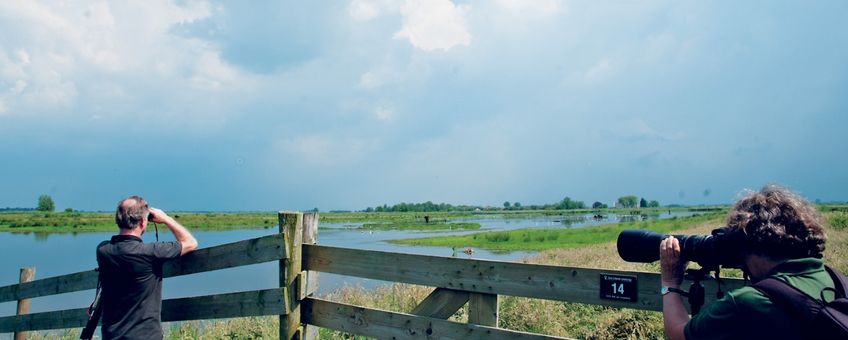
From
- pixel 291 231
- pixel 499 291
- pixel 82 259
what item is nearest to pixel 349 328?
pixel 291 231

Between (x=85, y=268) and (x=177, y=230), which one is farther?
(x=85, y=268)

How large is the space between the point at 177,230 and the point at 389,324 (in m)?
1.61

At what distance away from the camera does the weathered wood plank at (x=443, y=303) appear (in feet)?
11.1

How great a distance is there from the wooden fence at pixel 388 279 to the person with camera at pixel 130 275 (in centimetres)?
48

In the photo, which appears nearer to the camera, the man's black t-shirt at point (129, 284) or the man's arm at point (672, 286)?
the man's arm at point (672, 286)

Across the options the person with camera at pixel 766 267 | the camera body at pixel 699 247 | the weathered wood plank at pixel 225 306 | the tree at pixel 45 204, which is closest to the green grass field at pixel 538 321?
the weathered wood plank at pixel 225 306

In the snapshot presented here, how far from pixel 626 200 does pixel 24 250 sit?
531 ft

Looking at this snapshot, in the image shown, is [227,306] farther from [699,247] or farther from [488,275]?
[699,247]

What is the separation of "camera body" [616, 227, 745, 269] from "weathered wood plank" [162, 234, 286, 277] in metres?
2.37

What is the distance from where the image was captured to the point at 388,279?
12.0 feet

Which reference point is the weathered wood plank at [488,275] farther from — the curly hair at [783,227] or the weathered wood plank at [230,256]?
the curly hair at [783,227]

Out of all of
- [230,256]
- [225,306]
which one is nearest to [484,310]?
[230,256]

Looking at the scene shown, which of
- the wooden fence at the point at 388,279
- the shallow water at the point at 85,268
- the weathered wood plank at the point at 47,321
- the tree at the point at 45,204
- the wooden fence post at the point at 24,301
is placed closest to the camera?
the wooden fence at the point at 388,279

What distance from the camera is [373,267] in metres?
3.74
